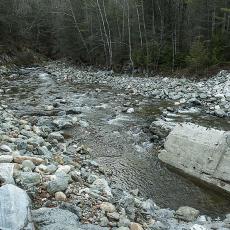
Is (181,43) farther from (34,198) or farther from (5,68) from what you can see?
(34,198)

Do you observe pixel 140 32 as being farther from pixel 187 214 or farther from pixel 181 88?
pixel 187 214

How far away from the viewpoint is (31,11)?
154ft

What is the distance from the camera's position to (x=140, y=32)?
29641 millimetres

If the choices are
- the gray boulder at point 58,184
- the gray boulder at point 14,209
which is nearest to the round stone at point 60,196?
the gray boulder at point 58,184

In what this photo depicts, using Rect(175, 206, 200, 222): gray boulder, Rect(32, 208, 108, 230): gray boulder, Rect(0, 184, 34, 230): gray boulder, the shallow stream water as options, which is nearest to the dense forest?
the shallow stream water

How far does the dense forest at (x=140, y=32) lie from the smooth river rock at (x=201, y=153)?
50.7 feet

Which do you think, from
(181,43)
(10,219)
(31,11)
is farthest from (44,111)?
(31,11)

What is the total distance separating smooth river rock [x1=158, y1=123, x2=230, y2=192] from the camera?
29.8 feet

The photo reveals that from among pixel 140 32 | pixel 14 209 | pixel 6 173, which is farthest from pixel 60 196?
pixel 140 32

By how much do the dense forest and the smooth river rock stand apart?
1544 centimetres

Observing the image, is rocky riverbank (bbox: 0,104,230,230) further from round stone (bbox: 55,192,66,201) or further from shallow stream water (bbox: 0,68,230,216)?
shallow stream water (bbox: 0,68,230,216)

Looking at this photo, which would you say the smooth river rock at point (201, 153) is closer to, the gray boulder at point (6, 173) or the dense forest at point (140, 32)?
the gray boulder at point (6, 173)

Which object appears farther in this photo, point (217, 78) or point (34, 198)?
point (217, 78)

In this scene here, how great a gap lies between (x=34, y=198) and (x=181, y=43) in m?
25.8
